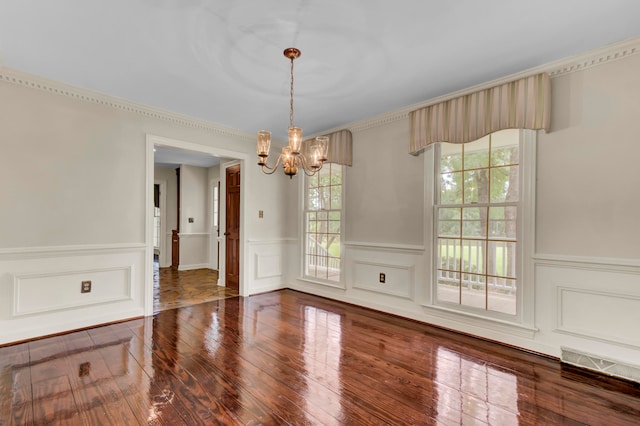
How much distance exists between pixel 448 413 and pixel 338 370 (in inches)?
34.6

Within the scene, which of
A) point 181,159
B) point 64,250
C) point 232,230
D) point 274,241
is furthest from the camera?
point 181,159

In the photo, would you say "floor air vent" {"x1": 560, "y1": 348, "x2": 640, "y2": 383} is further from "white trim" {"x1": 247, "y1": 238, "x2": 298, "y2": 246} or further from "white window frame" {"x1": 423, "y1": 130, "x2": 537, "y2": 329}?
"white trim" {"x1": 247, "y1": 238, "x2": 298, "y2": 246}

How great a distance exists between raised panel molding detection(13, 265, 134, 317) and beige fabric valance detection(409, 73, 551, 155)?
392cm

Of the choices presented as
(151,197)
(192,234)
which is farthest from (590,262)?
(192,234)

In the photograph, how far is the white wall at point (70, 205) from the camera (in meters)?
3.05

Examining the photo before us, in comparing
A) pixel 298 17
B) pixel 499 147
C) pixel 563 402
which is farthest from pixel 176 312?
pixel 499 147

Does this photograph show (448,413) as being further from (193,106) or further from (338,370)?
(193,106)

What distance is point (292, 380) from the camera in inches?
93.0

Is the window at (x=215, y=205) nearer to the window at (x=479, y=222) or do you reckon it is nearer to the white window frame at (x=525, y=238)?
the window at (x=479, y=222)

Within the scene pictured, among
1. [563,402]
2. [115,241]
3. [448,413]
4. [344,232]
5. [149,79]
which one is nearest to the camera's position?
[448,413]

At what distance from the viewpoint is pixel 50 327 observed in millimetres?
3215

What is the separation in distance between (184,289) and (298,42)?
455 cm

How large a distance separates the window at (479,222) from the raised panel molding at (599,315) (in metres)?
0.43

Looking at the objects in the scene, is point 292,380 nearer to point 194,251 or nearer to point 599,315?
point 599,315
